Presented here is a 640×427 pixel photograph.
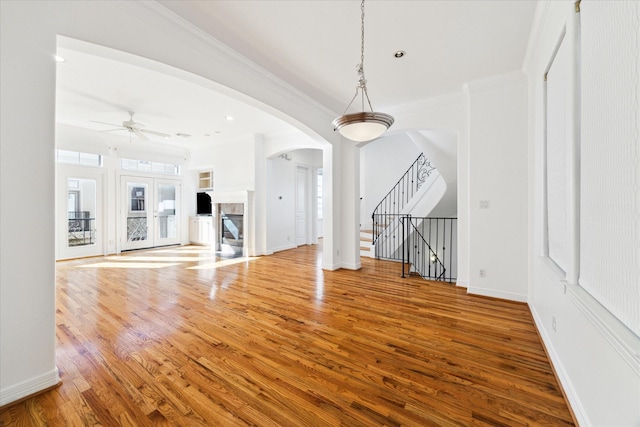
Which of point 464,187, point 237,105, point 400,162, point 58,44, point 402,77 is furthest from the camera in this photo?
point 400,162

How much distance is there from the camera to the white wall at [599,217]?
107cm

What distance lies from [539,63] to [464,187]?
5.64ft

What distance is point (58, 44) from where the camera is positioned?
6.40 feet

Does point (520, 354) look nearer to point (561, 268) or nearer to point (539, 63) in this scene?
point (561, 268)

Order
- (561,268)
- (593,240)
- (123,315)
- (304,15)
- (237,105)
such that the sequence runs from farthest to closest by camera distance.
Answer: (237,105) → (123,315) → (304,15) → (561,268) → (593,240)

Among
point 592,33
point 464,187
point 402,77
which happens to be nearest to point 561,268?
point 592,33

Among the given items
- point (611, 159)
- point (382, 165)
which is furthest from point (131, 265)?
point (382, 165)

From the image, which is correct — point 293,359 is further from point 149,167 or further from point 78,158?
point 149,167

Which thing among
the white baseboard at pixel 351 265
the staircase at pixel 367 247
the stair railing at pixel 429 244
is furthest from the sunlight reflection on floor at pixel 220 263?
the stair railing at pixel 429 244

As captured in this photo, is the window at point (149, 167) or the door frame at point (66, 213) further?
the window at point (149, 167)

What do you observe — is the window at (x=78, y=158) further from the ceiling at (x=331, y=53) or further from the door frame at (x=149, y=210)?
the ceiling at (x=331, y=53)

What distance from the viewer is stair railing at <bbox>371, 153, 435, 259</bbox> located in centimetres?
628

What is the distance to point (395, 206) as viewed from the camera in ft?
27.7

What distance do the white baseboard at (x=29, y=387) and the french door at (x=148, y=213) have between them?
20.5 ft
